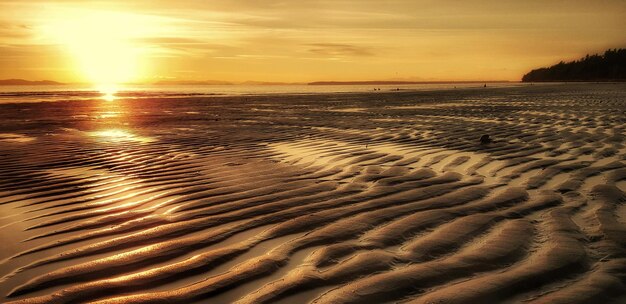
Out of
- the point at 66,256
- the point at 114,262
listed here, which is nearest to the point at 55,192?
the point at 66,256

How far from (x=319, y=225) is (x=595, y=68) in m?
117

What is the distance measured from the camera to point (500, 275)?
2.79m

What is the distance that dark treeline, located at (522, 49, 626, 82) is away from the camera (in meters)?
96.6

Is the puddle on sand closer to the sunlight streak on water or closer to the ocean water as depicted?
the sunlight streak on water

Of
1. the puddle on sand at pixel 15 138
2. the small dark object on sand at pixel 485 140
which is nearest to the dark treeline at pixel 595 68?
the small dark object on sand at pixel 485 140

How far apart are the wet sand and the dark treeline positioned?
346 feet

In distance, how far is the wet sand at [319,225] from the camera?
8.89 ft

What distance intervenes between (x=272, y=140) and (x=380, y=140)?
2232 millimetres

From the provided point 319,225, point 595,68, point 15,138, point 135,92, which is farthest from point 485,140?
point 595,68

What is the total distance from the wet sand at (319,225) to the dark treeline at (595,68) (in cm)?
10536

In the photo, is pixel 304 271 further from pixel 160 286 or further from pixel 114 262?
pixel 114 262

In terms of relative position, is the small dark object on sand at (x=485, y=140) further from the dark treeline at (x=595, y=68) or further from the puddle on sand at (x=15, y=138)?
the dark treeline at (x=595, y=68)

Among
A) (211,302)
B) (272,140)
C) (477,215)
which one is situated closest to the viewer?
(211,302)

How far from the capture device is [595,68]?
10244 cm
